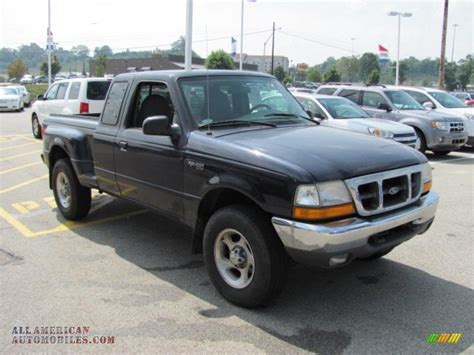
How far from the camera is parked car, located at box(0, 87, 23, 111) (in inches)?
1048

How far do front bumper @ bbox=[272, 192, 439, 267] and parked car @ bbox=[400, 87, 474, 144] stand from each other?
36.2 ft

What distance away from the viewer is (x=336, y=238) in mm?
3375

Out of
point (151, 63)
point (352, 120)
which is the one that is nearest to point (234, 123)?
point (352, 120)

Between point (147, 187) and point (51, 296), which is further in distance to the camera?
point (147, 187)

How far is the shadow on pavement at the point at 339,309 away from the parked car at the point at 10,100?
24.8 metres

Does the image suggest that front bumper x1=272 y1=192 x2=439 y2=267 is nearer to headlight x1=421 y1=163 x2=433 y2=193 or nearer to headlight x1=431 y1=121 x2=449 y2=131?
headlight x1=421 y1=163 x2=433 y2=193

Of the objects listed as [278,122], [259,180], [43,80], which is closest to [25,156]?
[278,122]

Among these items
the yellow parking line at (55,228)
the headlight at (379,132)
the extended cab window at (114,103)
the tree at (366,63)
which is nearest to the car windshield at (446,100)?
the headlight at (379,132)

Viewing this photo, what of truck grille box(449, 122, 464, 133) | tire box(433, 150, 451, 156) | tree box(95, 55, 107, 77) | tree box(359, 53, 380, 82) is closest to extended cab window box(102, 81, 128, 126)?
truck grille box(449, 122, 464, 133)

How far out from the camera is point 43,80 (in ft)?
270

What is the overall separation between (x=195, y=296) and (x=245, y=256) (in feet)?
2.25

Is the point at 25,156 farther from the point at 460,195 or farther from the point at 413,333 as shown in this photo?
the point at 413,333

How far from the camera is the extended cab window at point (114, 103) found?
5.39 metres

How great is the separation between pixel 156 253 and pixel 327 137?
2.34m
